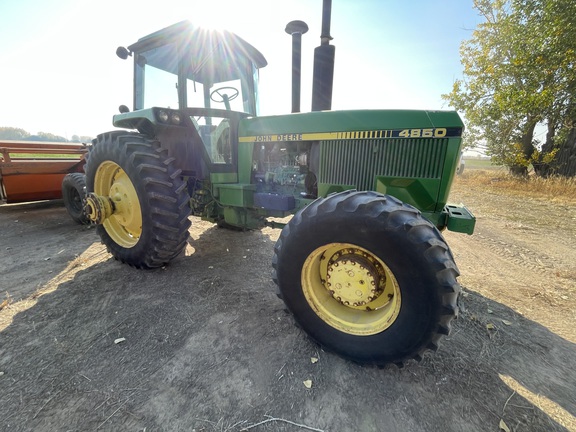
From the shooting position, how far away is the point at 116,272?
3.04m

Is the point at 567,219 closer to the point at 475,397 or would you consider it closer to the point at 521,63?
the point at 475,397

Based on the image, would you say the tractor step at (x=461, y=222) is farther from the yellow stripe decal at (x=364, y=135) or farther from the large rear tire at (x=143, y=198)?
the large rear tire at (x=143, y=198)

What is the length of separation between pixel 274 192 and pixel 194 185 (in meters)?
1.10

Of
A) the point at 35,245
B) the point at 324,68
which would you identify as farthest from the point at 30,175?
the point at 324,68

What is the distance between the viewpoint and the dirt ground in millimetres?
1460

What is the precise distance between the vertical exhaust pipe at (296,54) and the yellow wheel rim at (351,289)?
7.21 ft

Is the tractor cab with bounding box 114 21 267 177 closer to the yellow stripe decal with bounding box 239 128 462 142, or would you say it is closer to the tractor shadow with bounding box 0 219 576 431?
the yellow stripe decal with bounding box 239 128 462 142

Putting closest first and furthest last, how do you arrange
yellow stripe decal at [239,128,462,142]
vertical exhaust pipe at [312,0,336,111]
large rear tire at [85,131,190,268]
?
1. yellow stripe decal at [239,128,462,142]
2. large rear tire at [85,131,190,268]
3. vertical exhaust pipe at [312,0,336,111]

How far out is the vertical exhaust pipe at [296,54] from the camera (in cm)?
319

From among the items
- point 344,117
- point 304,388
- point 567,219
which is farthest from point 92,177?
point 567,219

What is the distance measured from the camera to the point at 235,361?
182 centimetres

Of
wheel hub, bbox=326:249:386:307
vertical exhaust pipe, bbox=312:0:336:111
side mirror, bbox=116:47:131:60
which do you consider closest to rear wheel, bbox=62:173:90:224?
side mirror, bbox=116:47:131:60

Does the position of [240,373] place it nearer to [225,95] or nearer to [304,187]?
[304,187]

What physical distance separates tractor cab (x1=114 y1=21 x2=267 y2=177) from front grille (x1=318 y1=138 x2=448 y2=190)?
50.8 inches
